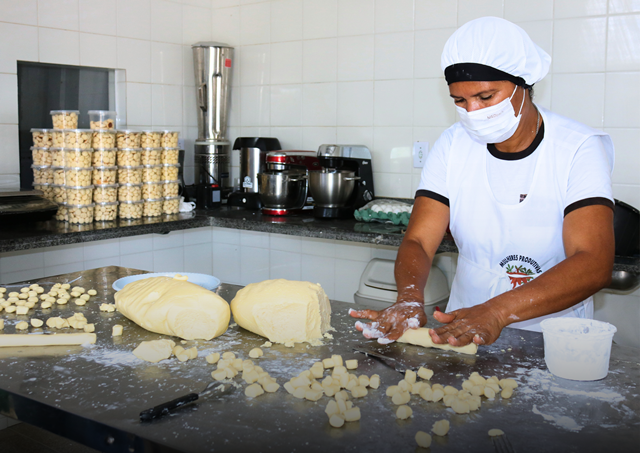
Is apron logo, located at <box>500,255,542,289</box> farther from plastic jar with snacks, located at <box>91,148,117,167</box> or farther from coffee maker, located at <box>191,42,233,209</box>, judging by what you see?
coffee maker, located at <box>191,42,233,209</box>

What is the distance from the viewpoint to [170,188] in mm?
3484

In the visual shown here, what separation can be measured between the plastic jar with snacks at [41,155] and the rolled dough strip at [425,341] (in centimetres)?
250

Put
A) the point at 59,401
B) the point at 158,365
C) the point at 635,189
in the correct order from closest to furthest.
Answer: the point at 59,401, the point at 158,365, the point at 635,189

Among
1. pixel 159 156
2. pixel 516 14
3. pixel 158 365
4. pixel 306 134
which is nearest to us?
pixel 158 365

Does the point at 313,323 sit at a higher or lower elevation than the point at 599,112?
lower

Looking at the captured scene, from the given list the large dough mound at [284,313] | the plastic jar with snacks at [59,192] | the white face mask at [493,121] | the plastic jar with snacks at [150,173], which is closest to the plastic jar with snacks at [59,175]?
the plastic jar with snacks at [59,192]

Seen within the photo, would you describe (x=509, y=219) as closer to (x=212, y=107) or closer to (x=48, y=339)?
(x=48, y=339)

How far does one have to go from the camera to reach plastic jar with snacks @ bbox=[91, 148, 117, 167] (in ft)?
10.2

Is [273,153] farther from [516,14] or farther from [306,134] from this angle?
[516,14]

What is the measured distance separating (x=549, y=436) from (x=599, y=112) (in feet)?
7.57

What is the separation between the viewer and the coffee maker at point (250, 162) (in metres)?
3.81

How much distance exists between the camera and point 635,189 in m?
2.75

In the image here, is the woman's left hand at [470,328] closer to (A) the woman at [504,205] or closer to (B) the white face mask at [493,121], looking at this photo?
(A) the woman at [504,205]

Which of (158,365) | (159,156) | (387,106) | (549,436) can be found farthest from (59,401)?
(387,106)
